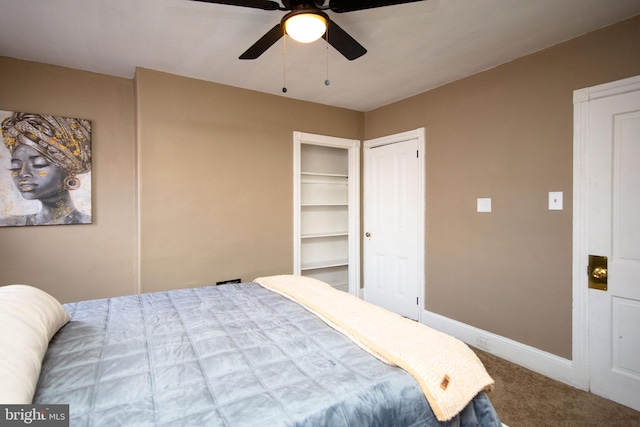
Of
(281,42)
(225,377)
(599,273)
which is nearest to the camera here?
(225,377)

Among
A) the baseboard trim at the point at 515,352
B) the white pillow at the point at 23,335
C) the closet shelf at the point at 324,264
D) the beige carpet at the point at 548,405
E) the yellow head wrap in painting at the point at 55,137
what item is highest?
the yellow head wrap in painting at the point at 55,137

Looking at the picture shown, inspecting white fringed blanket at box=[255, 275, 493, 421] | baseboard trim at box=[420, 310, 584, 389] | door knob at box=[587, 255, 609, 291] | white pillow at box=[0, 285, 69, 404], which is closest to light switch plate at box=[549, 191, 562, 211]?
door knob at box=[587, 255, 609, 291]

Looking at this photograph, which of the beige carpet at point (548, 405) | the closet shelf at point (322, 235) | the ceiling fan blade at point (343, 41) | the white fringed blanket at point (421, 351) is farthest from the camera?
the closet shelf at point (322, 235)

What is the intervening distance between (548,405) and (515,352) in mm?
565

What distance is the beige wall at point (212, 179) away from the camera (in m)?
2.80

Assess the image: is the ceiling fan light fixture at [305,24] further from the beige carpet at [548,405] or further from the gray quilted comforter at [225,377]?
the beige carpet at [548,405]

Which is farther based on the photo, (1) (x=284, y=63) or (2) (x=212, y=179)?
(2) (x=212, y=179)

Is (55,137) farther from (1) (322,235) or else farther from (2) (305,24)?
(1) (322,235)

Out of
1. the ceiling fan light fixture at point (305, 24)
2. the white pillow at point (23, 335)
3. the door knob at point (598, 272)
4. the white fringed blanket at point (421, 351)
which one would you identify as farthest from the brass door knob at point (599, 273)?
the white pillow at point (23, 335)

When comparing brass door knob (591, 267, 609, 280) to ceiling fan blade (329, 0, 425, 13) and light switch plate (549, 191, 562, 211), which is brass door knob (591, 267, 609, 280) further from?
ceiling fan blade (329, 0, 425, 13)

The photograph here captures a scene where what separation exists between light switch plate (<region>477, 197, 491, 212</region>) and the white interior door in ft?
2.31

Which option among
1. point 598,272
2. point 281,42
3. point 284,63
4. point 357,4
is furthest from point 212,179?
point 598,272

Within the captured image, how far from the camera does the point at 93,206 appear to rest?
279 centimetres

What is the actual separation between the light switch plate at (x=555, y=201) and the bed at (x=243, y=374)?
1685mm
